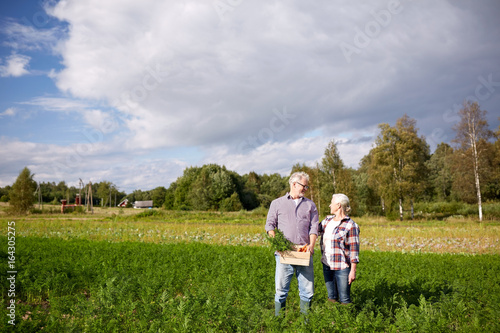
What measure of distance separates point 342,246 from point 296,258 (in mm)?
853

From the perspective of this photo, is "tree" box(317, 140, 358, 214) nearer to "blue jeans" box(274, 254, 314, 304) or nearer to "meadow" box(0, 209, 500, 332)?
"meadow" box(0, 209, 500, 332)

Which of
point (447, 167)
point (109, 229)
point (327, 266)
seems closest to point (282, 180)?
point (447, 167)

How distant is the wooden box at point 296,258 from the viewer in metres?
4.76

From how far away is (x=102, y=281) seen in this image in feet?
24.5

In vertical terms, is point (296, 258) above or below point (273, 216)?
below

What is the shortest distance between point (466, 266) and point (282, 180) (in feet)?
207

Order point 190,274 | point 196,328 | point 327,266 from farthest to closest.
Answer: point 190,274
point 327,266
point 196,328

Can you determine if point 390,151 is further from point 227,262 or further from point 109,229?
point 227,262

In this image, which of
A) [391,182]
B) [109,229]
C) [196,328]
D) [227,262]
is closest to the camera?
[196,328]

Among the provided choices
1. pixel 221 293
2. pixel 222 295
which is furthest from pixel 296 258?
pixel 221 293

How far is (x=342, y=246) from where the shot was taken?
5.20 metres

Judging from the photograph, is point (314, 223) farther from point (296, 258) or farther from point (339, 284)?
point (339, 284)

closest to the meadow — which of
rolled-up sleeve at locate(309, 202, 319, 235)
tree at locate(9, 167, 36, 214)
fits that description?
rolled-up sleeve at locate(309, 202, 319, 235)

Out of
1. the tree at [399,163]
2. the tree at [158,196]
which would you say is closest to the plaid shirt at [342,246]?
the tree at [399,163]
